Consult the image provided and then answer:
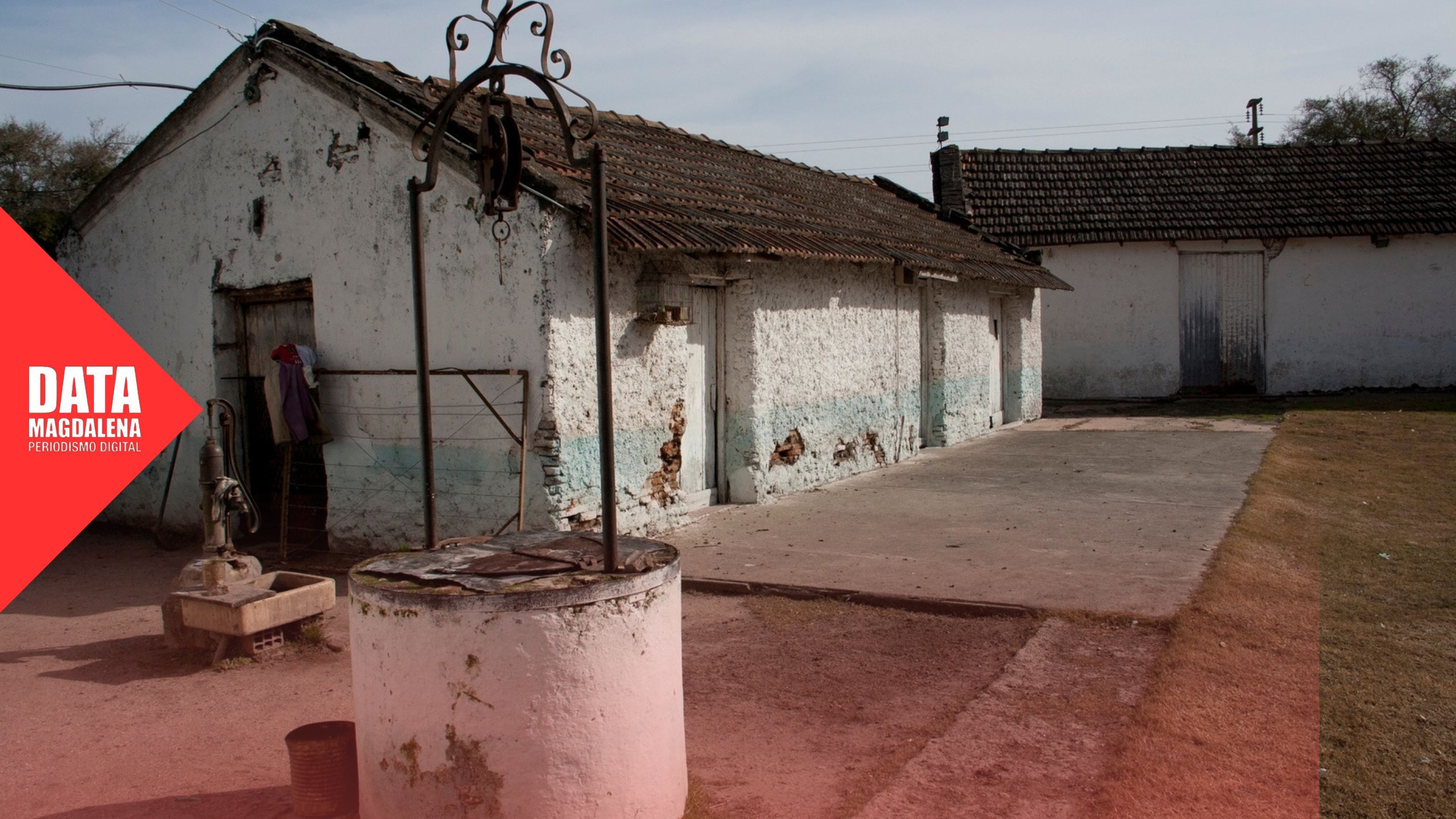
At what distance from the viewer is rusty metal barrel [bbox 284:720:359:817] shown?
3.85 meters

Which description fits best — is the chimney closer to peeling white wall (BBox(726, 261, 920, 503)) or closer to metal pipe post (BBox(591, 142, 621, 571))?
peeling white wall (BBox(726, 261, 920, 503))

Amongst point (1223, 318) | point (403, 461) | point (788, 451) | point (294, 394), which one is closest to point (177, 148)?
point (294, 394)

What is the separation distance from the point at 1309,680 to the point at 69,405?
33.1ft

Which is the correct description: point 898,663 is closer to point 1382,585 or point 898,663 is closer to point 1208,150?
point 1382,585

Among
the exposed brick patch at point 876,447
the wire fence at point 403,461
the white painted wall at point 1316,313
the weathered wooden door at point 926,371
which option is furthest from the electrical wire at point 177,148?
the white painted wall at point 1316,313

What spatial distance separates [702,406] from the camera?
31.7 feet

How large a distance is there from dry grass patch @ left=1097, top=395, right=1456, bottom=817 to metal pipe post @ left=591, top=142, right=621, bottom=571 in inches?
77.9

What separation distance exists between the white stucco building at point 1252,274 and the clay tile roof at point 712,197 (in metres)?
4.94

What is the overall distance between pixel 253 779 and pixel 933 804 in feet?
8.90

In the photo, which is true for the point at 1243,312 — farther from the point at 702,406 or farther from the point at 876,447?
the point at 702,406

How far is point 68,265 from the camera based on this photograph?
10391mm

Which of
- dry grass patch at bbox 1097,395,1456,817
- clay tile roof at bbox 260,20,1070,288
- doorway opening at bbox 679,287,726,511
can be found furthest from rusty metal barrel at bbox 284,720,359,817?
doorway opening at bbox 679,287,726,511

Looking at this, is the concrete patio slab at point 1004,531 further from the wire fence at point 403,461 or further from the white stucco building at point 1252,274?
the white stucco building at point 1252,274

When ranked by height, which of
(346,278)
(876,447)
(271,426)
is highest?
(346,278)
